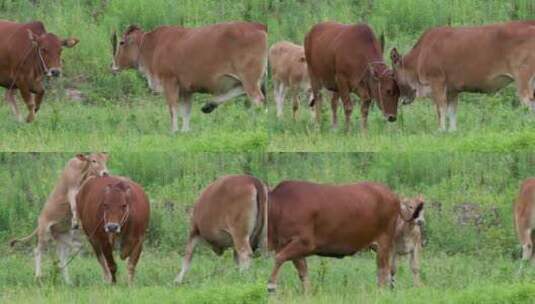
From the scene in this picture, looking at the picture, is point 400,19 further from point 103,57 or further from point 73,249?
point 73,249

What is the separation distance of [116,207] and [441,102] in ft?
16.2

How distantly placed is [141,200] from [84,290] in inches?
65.0

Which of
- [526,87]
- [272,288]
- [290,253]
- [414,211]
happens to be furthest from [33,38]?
[272,288]

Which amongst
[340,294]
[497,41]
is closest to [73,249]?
[340,294]

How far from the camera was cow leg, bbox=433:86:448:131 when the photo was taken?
25888 millimetres

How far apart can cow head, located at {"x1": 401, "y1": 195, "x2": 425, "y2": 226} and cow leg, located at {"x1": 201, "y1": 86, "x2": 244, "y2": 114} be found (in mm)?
2410

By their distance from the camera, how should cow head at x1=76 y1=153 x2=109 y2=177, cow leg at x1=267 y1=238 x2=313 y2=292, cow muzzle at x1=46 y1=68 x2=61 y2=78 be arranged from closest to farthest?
cow leg at x1=267 y1=238 x2=313 y2=292 → cow head at x1=76 y1=153 x2=109 y2=177 → cow muzzle at x1=46 y1=68 x2=61 y2=78

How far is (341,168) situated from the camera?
1079 inches

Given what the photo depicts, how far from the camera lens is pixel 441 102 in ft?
85.4

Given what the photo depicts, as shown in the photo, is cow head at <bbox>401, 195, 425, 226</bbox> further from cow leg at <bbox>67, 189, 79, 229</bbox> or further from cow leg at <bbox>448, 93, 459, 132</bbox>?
cow leg at <bbox>67, 189, 79, 229</bbox>

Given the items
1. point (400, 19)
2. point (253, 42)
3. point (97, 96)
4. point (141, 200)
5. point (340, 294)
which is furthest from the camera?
point (400, 19)

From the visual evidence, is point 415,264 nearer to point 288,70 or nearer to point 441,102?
point 441,102

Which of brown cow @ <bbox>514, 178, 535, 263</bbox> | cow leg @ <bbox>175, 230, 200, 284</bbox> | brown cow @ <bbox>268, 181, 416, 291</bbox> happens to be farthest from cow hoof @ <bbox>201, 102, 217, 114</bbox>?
brown cow @ <bbox>514, 178, 535, 263</bbox>

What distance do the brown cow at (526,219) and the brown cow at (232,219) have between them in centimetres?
335
